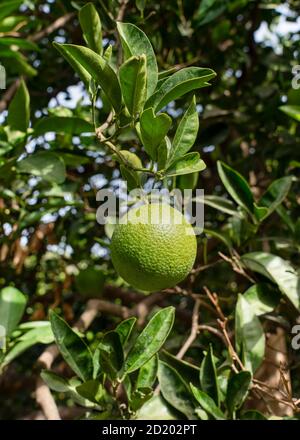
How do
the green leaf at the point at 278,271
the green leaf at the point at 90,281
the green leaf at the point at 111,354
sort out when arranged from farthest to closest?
the green leaf at the point at 90,281 < the green leaf at the point at 278,271 < the green leaf at the point at 111,354

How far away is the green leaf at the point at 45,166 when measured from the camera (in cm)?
153

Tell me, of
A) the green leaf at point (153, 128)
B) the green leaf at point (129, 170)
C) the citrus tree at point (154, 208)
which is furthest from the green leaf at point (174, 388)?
the green leaf at point (153, 128)

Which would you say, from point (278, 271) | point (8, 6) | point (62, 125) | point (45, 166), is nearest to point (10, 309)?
point (45, 166)

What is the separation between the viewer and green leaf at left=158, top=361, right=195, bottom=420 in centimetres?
140

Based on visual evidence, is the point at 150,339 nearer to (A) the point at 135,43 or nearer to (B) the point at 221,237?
(B) the point at 221,237

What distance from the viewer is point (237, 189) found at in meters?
1.56

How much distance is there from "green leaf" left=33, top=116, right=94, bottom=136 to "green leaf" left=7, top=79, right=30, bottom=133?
0.05 metres

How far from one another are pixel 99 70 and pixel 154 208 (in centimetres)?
29

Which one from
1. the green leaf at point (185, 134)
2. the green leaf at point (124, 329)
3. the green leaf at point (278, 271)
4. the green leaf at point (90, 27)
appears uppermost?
the green leaf at point (90, 27)

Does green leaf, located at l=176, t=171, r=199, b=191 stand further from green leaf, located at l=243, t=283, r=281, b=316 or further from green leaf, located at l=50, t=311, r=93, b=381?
green leaf, located at l=50, t=311, r=93, b=381

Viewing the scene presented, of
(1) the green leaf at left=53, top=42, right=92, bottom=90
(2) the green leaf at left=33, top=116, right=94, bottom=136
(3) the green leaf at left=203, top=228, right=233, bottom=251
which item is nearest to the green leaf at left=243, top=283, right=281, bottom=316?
(3) the green leaf at left=203, top=228, right=233, bottom=251

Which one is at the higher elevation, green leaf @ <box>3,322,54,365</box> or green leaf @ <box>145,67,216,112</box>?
green leaf @ <box>145,67,216,112</box>

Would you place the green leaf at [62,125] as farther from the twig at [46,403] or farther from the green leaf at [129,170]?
the twig at [46,403]

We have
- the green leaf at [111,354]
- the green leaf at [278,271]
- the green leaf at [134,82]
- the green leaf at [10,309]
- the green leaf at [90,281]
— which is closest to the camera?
the green leaf at [134,82]
